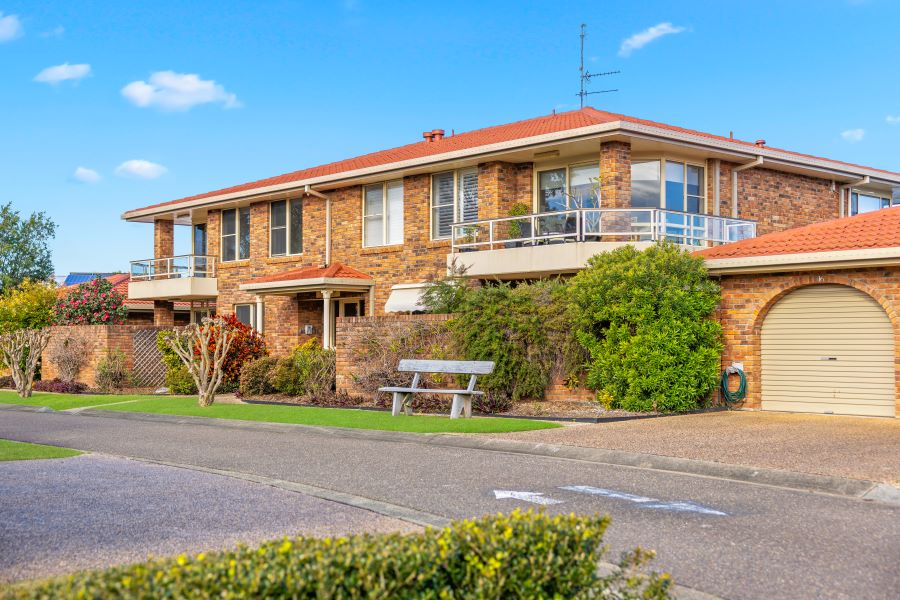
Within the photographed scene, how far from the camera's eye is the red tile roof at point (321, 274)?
25491mm

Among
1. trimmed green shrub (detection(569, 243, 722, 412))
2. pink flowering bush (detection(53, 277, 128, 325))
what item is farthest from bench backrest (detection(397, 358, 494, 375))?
pink flowering bush (detection(53, 277, 128, 325))

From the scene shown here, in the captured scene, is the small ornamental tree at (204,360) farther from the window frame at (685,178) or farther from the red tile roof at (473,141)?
the window frame at (685,178)

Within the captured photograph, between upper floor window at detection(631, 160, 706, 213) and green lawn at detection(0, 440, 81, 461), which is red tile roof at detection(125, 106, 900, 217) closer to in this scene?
upper floor window at detection(631, 160, 706, 213)

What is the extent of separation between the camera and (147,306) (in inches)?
1474

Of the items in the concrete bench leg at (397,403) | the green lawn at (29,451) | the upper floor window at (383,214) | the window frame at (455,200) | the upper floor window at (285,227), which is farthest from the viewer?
the upper floor window at (285,227)

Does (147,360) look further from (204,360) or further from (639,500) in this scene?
(639,500)

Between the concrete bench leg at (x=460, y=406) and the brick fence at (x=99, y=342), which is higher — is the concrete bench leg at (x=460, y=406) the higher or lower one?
the lower one

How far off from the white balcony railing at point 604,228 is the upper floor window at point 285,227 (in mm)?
7240

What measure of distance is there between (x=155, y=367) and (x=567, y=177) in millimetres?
13957

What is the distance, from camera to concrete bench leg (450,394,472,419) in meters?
16.3

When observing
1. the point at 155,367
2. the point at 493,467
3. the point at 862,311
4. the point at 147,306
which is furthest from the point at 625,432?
the point at 147,306

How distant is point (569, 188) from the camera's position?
893 inches

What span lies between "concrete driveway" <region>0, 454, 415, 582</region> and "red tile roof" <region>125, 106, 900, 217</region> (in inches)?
544

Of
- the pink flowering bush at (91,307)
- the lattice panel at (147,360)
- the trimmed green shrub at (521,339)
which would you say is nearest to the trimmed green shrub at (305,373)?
the trimmed green shrub at (521,339)
